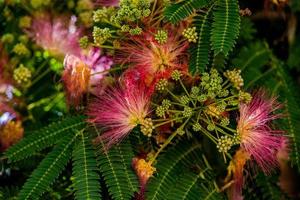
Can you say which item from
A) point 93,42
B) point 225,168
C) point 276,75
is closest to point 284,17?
point 276,75

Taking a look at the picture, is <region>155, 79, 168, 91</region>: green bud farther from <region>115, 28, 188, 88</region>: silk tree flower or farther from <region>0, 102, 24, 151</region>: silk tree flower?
<region>0, 102, 24, 151</region>: silk tree flower

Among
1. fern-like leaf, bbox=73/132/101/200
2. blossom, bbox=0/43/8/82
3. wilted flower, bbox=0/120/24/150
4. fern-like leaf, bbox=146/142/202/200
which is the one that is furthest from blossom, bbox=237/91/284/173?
blossom, bbox=0/43/8/82

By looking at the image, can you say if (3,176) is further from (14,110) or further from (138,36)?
(138,36)

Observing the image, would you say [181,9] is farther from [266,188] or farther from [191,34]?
[266,188]

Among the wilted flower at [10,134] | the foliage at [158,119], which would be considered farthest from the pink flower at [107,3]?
the wilted flower at [10,134]

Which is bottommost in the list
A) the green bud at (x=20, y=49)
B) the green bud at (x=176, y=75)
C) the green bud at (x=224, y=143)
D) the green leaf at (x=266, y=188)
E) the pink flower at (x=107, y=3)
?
the green leaf at (x=266, y=188)

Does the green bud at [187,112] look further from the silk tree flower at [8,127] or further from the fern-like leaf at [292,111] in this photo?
the silk tree flower at [8,127]
